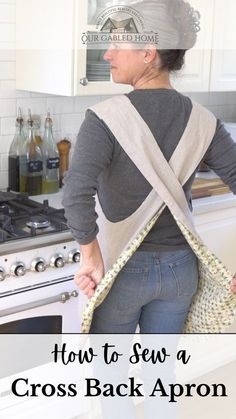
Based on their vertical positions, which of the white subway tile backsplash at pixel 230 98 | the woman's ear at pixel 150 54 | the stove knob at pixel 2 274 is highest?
the woman's ear at pixel 150 54

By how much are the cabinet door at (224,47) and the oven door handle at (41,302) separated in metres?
1.24

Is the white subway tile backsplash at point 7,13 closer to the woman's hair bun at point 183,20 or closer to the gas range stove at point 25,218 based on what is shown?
the gas range stove at point 25,218

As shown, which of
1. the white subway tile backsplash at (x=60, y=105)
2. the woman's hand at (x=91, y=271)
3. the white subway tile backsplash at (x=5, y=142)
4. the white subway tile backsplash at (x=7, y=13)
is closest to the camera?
the woman's hand at (x=91, y=271)

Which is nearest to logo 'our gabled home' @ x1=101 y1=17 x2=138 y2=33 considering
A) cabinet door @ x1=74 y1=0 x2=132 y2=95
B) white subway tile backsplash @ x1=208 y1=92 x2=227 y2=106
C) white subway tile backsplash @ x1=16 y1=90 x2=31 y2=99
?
cabinet door @ x1=74 y1=0 x2=132 y2=95

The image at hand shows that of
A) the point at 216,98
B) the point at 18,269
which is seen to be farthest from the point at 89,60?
the point at 216,98

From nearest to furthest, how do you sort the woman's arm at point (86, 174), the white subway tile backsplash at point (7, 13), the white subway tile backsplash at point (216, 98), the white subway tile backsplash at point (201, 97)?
the woman's arm at point (86, 174)
the white subway tile backsplash at point (7, 13)
the white subway tile backsplash at point (201, 97)
the white subway tile backsplash at point (216, 98)

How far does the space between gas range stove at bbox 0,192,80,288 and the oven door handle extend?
6 cm

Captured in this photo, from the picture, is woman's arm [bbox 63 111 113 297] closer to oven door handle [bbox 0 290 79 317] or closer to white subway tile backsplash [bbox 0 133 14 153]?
oven door handle [bbox 0 290 79 317]

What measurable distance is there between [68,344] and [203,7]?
1.52 metres

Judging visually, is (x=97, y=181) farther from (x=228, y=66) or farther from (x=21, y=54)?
(x=228, y=66)

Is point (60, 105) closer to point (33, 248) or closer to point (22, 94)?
point (22, 94)

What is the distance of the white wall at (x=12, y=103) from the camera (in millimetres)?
2396

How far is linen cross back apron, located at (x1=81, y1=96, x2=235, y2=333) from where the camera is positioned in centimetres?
145

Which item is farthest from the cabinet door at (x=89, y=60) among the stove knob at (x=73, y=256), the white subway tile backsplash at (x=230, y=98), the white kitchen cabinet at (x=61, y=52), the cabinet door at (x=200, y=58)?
the white subway tile backsplash at (x=230, y=98)
